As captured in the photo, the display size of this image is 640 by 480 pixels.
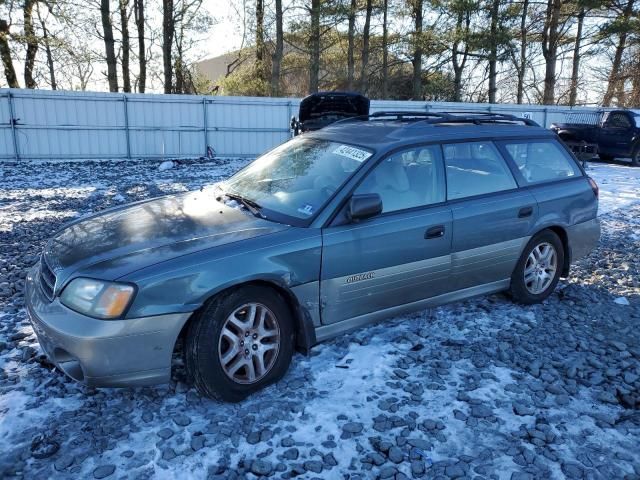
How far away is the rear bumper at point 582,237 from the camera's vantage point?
187 inches

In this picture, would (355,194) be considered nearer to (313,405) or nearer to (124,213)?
(313,405)

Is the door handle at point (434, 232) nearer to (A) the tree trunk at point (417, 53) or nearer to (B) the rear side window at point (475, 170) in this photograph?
(B) the rear side window at point (475, 170)

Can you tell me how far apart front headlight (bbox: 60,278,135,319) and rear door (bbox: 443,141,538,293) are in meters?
2.35

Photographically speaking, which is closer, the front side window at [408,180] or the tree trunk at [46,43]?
the front side window at [408,180]

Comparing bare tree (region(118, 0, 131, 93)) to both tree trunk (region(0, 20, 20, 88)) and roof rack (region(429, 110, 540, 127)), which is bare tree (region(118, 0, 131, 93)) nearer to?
tree trunk (region(0, 20, 20, 88))

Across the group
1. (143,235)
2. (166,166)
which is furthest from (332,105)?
(143,235)

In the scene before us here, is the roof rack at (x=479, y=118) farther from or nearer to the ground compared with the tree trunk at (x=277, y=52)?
nearer to the ground

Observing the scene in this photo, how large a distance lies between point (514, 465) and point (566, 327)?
201 centimetres

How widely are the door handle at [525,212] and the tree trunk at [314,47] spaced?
21998mm

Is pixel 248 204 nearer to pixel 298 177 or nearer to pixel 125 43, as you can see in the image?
pixel 298 177

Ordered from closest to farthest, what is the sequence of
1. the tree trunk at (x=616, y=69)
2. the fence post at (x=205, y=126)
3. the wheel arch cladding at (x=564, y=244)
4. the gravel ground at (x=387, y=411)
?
the gravel ground at (x=387, y=411) → the wheel arch cladding at (x=564, y=244) → the fence post at (x=205, y=126) → the tree trunk at (x=616, y=69)

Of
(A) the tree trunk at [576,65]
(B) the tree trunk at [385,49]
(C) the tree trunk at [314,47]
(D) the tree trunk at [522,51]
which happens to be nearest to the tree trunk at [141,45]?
(C) the tree trunk at [314,47]

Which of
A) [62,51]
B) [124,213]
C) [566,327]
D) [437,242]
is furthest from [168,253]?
[62,51]

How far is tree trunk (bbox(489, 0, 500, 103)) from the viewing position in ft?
84.6
